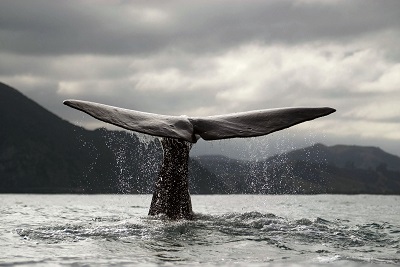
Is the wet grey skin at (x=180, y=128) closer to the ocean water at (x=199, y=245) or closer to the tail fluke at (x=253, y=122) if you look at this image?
the tail fluke at (x=253, y=122)

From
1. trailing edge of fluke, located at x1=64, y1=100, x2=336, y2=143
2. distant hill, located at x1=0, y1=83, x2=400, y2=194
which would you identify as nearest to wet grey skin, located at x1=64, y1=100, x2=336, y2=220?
trailing edge of fluke, located at x1=64, y1=100, x2=336, y2=143

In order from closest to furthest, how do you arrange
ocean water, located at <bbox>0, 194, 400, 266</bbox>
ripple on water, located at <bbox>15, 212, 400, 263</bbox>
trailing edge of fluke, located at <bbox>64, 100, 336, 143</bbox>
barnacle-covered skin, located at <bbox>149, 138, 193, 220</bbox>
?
ocean water, located at <bbox>0, 194, 400, 266</bbox>
ripple on water, located at <bbox>15, 212, 400, 263</bbox>
trailing edge of fluke, located at <bbox>64, 100, 336, 143</bbox>
barnacle-covered skin, located at <bbox>149, 138, 193, 220</bbox>

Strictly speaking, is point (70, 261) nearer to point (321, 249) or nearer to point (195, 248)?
point (195, 248)

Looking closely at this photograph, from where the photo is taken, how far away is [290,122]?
10.4 m

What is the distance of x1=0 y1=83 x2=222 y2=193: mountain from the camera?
395ft

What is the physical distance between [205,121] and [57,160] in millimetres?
127658

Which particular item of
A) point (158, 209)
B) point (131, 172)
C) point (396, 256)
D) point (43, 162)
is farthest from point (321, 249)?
point (43, 162)

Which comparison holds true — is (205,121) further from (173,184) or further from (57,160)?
(57,160)

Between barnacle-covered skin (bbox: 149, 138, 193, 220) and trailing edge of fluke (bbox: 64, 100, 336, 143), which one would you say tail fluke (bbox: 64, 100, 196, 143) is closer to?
trailing edge of fluke (bbox: 64, 100, 336, 143)

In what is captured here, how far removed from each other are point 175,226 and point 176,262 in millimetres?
3148

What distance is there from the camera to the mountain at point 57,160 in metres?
120

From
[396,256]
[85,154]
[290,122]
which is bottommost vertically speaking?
[396,256]

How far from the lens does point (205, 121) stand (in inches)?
431

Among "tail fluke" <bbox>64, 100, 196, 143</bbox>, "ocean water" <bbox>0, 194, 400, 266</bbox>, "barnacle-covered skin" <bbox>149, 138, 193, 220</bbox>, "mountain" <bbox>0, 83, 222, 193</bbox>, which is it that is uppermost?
Result: "mountain" <bbox>0, 83, 222, 193</bbox>
